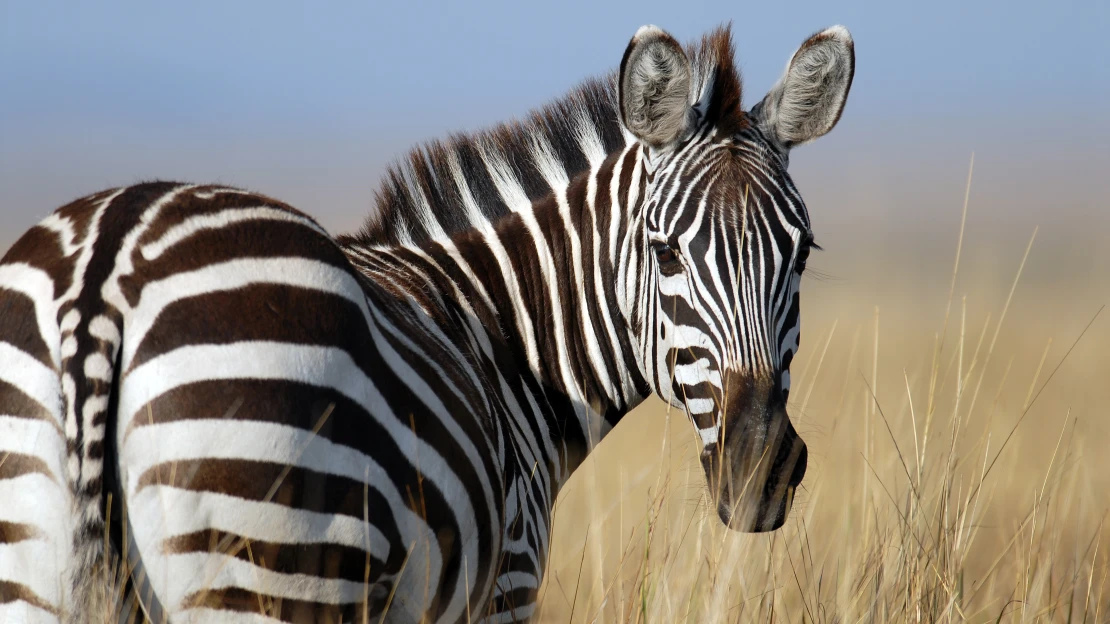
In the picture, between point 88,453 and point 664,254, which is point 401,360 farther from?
point 664,254

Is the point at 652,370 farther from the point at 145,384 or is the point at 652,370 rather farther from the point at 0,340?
the point at 0,340

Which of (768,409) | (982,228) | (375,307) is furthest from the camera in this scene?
(982,228)

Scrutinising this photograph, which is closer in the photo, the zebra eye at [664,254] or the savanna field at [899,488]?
the zebra eye at [664,254]

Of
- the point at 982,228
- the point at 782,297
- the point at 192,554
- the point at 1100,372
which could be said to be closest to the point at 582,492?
the point at 782,297

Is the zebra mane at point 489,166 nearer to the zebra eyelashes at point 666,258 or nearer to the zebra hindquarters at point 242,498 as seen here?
the zebra eyelashes at point 666,258

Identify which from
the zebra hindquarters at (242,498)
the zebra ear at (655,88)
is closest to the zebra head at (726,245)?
the zebra ear at (655,88)

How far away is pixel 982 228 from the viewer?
59.5 meters

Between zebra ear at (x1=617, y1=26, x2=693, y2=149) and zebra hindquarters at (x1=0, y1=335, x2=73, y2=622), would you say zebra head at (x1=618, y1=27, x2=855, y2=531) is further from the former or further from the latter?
zebra hindquarters at (x1=0, y1=335, x2=73, y2=622)

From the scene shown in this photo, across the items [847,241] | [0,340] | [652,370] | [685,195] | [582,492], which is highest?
[0,340]

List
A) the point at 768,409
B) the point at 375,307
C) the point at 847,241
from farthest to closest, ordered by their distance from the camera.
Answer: the point at 847,241, the point at 768,409, the point at 375,307

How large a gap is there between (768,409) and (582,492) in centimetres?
774

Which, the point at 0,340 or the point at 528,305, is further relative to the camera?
the point at 528,305

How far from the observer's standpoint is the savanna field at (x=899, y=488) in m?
3.92

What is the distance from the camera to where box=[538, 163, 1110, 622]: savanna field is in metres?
3.92
